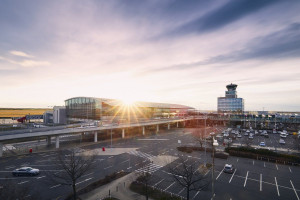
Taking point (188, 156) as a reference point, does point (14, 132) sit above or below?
above

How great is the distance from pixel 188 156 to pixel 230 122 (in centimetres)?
8488

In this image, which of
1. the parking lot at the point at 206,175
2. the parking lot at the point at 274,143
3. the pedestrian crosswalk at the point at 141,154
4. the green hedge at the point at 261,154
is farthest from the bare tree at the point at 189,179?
the parking lot at the point at 274,143

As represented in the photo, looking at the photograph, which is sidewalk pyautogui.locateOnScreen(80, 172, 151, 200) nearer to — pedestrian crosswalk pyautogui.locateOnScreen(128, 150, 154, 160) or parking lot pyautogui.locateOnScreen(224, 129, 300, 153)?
pedestrian crosswalk pyautogui.locateOnScreen(128, 150, 154, 160)

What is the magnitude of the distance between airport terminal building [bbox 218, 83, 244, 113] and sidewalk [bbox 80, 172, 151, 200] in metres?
164

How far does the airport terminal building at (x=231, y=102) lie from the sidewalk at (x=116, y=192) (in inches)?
6451

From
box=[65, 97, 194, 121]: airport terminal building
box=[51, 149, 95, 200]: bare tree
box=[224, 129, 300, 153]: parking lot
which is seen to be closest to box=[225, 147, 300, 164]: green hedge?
box=[224, 129, 300, 153]: parking lot

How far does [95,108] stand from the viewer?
69.2 meters

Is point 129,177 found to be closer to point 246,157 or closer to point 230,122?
point 246,157

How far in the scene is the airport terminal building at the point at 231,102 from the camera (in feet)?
553

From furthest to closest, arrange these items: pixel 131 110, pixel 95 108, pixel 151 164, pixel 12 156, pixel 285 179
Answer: pixel 131 110
pixel 95 108
pixel 12 156
pixel 151 164
pixel 285 179

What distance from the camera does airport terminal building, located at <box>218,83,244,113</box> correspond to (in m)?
169

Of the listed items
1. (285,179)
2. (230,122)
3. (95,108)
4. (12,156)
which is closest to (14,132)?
(12,156)

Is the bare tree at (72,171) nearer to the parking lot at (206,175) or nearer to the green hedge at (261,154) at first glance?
the parking lot at (206,175)

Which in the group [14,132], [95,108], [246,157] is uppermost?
[95,108]
